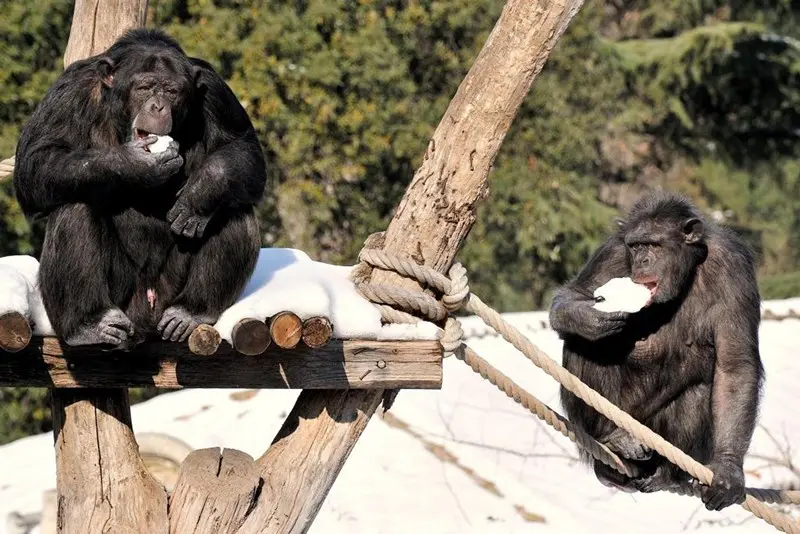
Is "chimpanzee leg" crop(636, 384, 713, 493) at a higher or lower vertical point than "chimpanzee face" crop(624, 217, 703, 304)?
lower

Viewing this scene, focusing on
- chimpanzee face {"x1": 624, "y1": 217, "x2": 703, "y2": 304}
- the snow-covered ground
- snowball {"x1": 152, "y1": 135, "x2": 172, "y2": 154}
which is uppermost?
snowball {"x1": 152, "y1": 135, "x2": 172, "y2": 154}

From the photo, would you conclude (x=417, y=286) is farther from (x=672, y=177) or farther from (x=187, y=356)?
(x=672, y=177)

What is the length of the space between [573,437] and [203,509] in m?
1.72

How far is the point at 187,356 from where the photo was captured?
459 cm

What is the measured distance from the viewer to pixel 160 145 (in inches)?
178

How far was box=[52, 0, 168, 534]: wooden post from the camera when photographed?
15.5 ft

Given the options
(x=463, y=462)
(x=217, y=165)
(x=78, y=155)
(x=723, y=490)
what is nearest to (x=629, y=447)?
(x=723, y=490)

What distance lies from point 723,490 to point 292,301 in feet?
7.14

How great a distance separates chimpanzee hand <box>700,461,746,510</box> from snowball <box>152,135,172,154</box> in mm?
2811

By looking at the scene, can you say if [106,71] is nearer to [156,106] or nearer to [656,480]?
[156,106]

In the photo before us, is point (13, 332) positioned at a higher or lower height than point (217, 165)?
lower

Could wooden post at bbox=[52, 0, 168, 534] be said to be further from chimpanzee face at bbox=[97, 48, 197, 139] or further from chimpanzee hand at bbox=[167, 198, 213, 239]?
chimpanzee face at bbox=[97, 48, 197, 139]

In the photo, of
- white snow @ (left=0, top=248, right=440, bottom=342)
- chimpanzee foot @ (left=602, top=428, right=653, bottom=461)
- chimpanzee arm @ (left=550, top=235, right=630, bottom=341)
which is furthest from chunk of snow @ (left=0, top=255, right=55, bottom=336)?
chimpanzee foot @ (left=602, top=428, right=653, bottom=461)

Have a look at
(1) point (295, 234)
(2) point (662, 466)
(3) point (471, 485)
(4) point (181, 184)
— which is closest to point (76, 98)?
(4) point (181, 184)
